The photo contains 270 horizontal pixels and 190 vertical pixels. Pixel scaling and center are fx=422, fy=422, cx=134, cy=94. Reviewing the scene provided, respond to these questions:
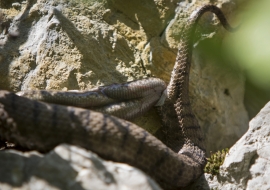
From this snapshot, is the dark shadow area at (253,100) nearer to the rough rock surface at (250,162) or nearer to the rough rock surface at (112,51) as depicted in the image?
the rough rock surface at (112,51)

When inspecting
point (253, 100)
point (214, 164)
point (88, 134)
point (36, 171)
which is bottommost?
point (214, 164)

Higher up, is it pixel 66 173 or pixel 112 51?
pixel 112 51

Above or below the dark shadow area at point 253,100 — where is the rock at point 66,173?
below

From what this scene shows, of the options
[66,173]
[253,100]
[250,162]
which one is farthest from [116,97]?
[253,100]

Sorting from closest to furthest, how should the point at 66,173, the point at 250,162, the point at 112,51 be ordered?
the point at 66,173
the point at 250,162
the point at 112,51

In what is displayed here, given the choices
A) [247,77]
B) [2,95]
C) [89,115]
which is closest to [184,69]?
[247,77]

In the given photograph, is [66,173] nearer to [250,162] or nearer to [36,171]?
[36,171]

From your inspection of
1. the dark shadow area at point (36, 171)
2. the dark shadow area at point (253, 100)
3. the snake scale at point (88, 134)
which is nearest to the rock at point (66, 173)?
the dark shadow area at point (36, 171)
